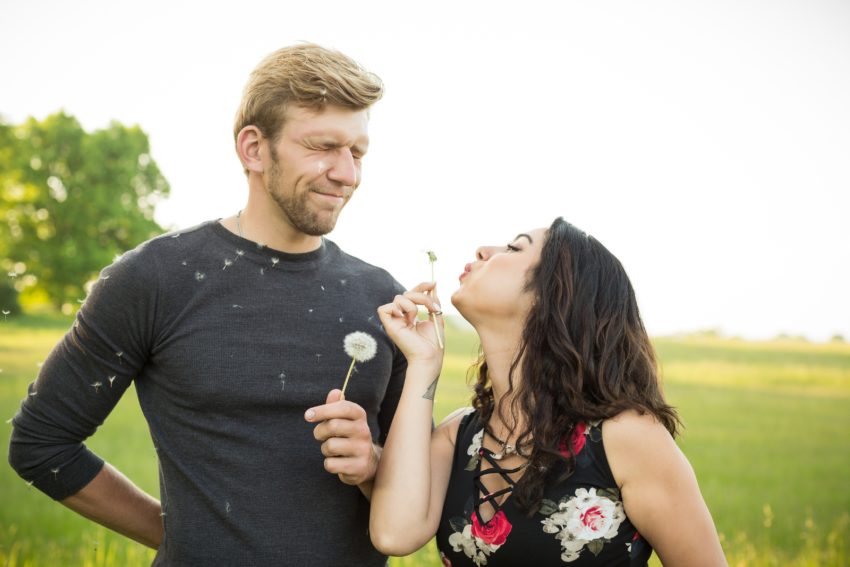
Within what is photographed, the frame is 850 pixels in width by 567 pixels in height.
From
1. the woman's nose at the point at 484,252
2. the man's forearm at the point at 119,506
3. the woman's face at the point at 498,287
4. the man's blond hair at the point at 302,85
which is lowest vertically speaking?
the man's forearm at the point at 119,506

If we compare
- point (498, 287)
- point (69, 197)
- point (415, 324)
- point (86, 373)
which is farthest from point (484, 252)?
point (69, 197)

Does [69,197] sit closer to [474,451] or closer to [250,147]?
[250,147]

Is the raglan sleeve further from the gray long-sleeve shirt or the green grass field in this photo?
the green grass field

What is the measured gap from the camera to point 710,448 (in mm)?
12898

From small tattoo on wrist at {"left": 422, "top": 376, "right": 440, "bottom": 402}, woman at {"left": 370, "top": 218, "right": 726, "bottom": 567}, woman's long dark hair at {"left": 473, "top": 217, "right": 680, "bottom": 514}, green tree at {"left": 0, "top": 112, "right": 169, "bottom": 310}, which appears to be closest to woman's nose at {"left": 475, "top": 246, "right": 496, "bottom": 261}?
woman at {"left": 370, "top": 218, "right": 726, "bottom": 567}

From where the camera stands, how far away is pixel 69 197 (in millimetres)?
32281

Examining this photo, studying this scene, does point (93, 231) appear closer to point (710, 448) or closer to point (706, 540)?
point (710, 448)

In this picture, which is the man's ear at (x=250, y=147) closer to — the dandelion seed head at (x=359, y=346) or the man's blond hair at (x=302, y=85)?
the man's blond hair at (x=302, y=85)

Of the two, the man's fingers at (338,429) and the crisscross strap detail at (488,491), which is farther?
the crisscross strap detail at (488,491)

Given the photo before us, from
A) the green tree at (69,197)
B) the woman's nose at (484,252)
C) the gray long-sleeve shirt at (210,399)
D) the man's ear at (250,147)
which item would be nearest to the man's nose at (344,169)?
the man's ear at (250,147)

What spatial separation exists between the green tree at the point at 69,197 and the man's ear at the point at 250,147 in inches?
1222

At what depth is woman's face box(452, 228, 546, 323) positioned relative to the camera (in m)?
2.62

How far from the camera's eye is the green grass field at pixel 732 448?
6.73 metres

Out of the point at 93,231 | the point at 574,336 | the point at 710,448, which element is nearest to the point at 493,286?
the point at 574,336
